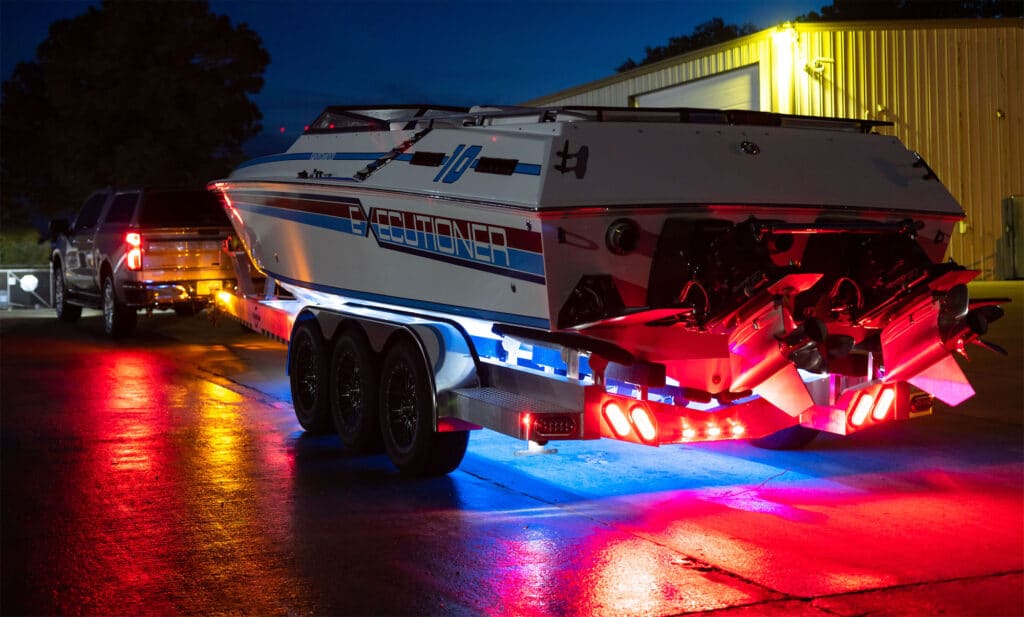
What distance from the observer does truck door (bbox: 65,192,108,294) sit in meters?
19.2

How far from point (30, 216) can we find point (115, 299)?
3816 centimetres

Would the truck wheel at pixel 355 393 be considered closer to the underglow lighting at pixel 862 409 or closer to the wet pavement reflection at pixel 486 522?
the wet pavement reflection at pixel 486 522

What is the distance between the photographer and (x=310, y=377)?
1027 centimetres

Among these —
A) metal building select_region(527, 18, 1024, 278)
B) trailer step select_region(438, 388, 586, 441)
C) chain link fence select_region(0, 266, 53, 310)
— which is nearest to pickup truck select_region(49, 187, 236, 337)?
chain link fence select_region(0, 266, 53, 310)

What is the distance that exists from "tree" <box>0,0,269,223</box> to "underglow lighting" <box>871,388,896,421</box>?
117 ft

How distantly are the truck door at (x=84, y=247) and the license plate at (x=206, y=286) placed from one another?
8.13 feet

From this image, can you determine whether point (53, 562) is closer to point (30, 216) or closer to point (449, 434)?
point (449, 434)

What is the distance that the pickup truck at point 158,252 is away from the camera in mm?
17375

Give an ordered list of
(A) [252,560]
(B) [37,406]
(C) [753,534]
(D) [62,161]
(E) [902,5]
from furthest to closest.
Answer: (E) [902,5] < (D) [62,161] < (B) [37,406] < (C) [753,534] < (A) [252,560]

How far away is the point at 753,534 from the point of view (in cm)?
697

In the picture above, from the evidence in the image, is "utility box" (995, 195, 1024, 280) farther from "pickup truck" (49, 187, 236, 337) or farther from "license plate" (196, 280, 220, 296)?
"license plate" (196, 280, 220, 296)

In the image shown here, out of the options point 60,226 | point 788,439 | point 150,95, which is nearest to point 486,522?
point 788,439

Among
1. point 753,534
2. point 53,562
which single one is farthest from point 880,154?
point 53,562

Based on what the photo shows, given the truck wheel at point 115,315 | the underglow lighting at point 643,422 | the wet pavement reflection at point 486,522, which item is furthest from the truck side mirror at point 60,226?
the underglow lighting at point 643,422
